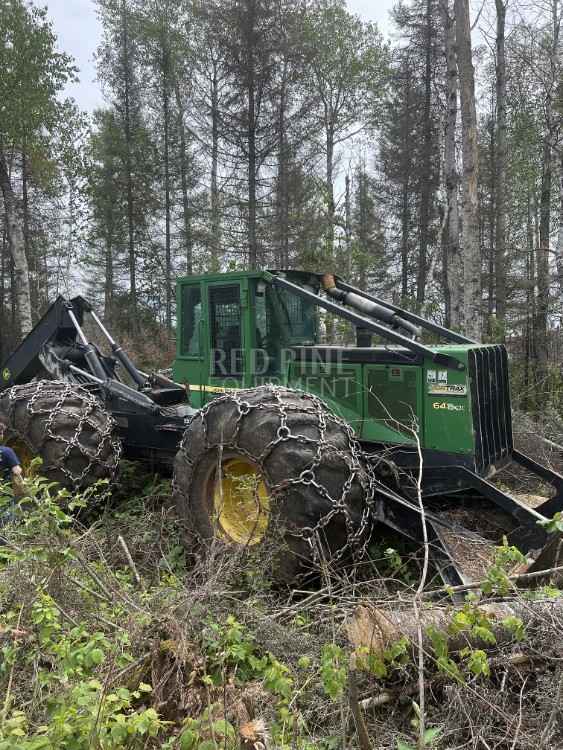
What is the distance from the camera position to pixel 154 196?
20.8m

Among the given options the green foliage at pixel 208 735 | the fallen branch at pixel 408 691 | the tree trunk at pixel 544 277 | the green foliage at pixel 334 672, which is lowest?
the fallen branch at pixel 408 691

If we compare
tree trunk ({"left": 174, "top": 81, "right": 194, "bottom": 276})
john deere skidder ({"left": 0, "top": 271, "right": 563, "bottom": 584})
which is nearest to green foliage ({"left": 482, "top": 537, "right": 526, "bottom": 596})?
john deere skidder ({"left": 0, "top": 271, "right": 563, "bottom": 584})

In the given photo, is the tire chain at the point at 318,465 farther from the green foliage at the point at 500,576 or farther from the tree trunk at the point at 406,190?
the tree trunk at the point at 406,190

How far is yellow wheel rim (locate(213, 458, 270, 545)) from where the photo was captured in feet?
13.0

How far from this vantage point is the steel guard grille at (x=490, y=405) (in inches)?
177

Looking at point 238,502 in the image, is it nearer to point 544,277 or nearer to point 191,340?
point 191,340

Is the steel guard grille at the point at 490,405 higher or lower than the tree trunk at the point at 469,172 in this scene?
→ lower

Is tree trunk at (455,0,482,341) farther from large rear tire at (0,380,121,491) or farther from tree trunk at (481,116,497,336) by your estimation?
tree trunk at (481,116,497,336)

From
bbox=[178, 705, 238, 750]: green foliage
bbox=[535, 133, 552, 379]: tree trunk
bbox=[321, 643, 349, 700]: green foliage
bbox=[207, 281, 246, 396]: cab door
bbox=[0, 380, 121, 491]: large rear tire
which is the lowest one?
bbox=[178, 705, 238, 750]: green foliage

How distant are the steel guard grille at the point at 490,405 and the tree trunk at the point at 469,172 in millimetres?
5247

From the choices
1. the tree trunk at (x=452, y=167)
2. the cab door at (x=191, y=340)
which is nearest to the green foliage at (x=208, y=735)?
the cab door at (x=191, y=340)

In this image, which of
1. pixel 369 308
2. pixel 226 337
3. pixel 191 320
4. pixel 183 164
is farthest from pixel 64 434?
pixel 183 164

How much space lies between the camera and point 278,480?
378cm

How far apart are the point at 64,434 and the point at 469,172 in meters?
7.75
